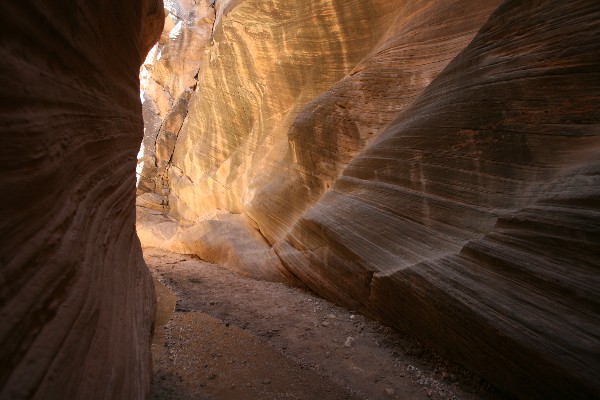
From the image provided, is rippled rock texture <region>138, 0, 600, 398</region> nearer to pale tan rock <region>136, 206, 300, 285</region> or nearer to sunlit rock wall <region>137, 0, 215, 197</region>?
pale tan rock <region>136, 206, 300, 285</region>

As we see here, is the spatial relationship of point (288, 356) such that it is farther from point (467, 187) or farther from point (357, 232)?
point (467, 187)

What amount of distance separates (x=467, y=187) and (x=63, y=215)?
3766 millimetres

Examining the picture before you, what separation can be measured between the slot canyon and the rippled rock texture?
0.02 meters

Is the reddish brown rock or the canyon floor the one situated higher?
the reddish brown rock

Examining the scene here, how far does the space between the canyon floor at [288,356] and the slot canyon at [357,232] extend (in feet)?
0.09

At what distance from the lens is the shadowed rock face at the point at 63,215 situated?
4.57 ft

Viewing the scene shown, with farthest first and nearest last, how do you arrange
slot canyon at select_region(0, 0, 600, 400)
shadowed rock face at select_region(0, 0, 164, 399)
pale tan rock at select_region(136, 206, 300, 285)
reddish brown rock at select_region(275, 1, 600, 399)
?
1. pale tan rock at select_region(136, 206, 300, 285)
2. reddish brown rock at select_region(275, 1, 600, 399)
3. slot canyon at select_region(0, 0, 600, 400)
4. shadowed rock face at select_region(0, 0, 164, 399)

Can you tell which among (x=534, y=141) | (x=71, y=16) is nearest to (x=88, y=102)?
(x=71, y=16)

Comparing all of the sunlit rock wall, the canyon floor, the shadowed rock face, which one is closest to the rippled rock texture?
the canyon floor

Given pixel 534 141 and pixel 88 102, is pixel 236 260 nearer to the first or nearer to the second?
pixel 88 102

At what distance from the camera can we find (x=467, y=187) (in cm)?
359

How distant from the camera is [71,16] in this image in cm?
205

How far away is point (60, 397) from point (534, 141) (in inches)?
162

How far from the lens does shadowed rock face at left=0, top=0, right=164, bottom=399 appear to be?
139cm
